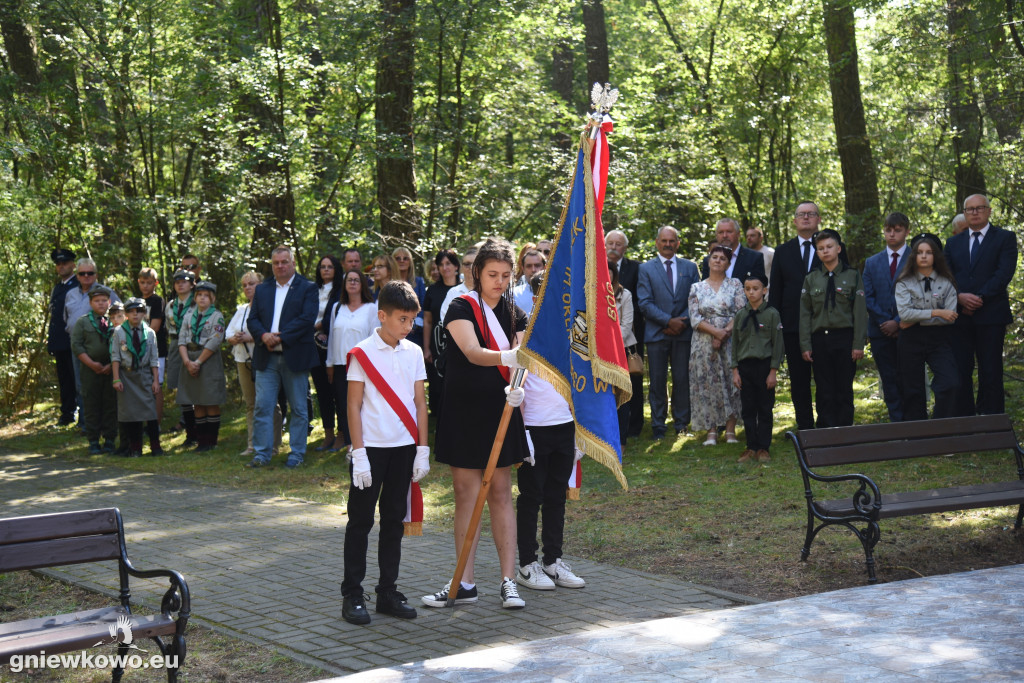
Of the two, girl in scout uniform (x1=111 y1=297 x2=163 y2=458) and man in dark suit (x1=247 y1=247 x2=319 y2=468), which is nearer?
man in dark suit (x1=247 y1=247 x2=319 y2=468)

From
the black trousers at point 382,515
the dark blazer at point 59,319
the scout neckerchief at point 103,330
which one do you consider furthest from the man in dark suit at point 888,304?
the dark blazer at point 59,319

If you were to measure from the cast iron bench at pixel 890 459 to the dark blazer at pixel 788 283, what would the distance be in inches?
147

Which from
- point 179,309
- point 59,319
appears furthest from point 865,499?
point 59,319

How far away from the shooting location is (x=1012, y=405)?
42.7ft

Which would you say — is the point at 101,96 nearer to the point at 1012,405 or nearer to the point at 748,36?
the point at 748,36

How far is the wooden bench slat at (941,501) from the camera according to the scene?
7.02 metres

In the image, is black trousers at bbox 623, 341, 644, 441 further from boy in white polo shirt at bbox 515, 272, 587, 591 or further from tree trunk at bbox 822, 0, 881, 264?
boy in white polo shirt at bbox 515, 272, 587, 591

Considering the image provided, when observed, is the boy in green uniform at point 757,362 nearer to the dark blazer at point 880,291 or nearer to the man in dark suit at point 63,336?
the dark blazer at point 880,291

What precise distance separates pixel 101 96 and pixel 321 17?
4000mm

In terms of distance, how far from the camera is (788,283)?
38.3 ft

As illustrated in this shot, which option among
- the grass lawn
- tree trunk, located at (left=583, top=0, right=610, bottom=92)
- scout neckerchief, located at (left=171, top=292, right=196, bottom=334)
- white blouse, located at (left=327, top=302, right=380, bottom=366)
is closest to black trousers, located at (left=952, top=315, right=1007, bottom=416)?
the grass lawn

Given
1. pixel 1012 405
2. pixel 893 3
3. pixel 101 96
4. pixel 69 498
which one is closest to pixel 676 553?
pixel 69 498

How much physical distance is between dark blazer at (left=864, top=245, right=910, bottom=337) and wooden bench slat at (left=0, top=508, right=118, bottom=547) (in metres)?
8.68

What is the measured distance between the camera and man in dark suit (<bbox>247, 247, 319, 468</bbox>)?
1225 cm
